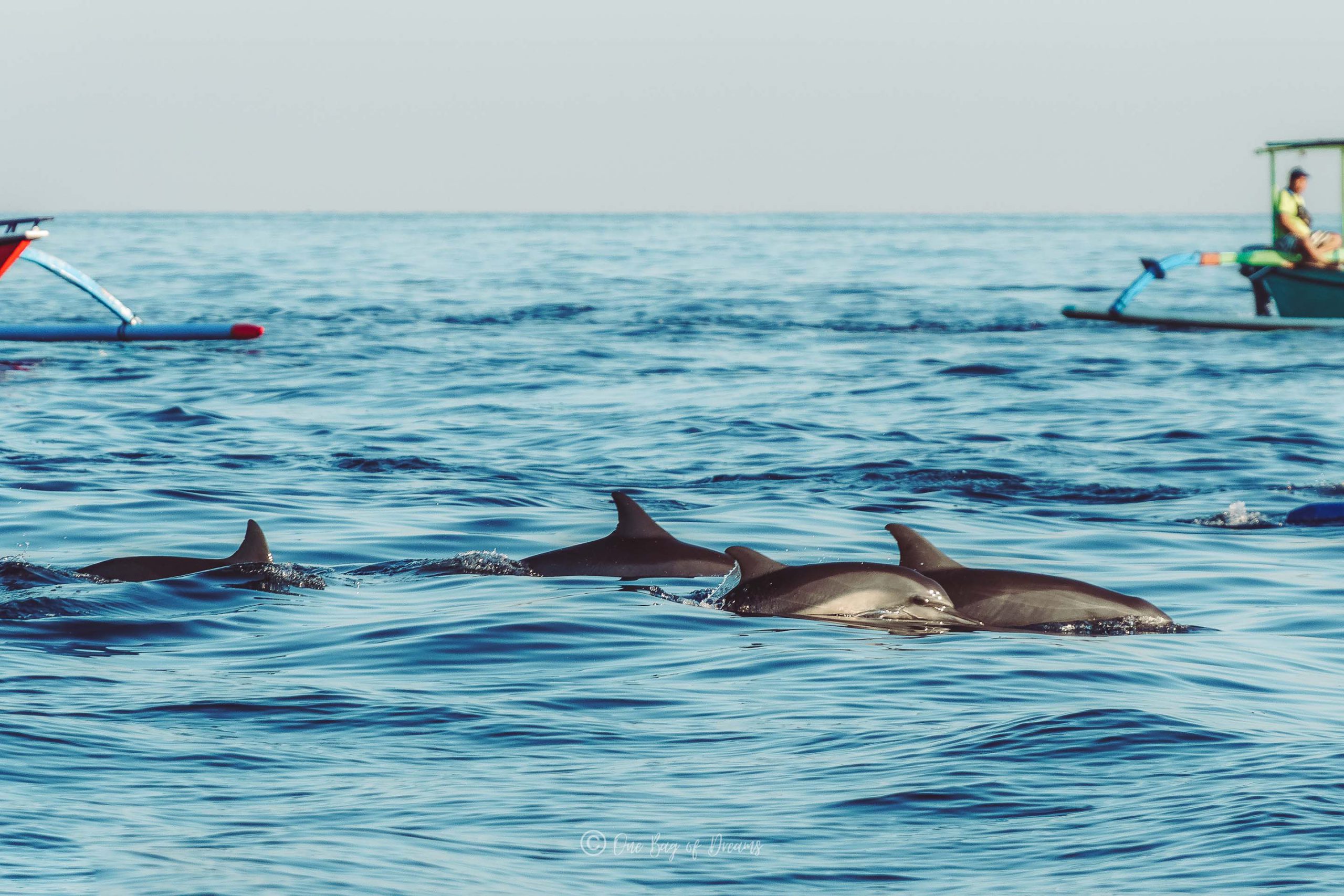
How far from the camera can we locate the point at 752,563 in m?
10.0

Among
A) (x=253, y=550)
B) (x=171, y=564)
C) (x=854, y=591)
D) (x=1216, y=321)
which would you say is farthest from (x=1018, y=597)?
(x=1216, y=321)

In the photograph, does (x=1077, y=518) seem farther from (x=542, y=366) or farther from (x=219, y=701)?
(x=542, y=366)

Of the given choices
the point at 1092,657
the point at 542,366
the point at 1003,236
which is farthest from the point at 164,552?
the point at 1003,236

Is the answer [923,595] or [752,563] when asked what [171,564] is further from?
[923,595]

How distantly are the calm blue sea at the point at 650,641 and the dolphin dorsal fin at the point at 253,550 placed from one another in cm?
23

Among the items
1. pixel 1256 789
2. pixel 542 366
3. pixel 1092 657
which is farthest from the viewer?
pixel 542 366

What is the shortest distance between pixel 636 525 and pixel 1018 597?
2.70m

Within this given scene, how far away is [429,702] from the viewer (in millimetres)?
8320

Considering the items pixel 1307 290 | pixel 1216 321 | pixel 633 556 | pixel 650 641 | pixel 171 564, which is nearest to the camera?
pixel 650 641

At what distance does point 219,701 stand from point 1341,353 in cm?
2577

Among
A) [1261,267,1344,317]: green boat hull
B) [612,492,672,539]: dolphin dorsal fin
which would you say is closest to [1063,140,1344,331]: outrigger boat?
[1261,267,1344,317]: green boat hull

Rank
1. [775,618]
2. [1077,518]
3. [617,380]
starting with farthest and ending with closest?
[617,380] → [1077,518] → [775,618]

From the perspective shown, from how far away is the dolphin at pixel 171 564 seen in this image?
1104 cm

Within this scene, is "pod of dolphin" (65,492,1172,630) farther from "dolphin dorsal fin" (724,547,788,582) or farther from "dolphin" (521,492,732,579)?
"dolphin" (521,492,732,579)
